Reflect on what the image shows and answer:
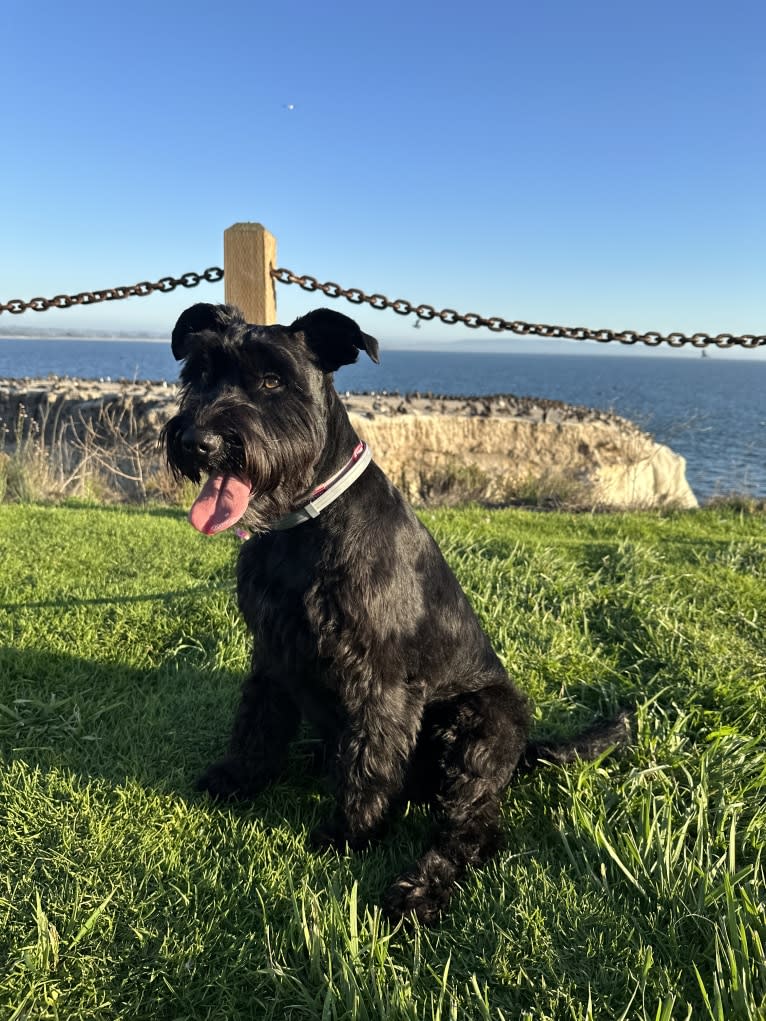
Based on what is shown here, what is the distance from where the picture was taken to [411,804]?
284 cm

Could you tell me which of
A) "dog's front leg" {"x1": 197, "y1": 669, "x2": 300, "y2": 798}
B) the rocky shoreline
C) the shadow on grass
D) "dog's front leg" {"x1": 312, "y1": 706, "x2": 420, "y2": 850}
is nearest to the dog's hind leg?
"dog's front leg" {"x1": 312, "y1": 706, "x2": 420, "y2": 850}

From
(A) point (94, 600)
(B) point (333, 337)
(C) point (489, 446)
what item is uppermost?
(B) point (333, 337)

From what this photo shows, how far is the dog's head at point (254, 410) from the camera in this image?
233 centimetres

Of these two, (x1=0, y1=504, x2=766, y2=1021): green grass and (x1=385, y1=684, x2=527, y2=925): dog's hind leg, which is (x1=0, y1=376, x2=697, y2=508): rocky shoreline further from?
(x1=385, y1=684, x2=527, y2=925): dog's hind leg

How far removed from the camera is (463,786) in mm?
2553

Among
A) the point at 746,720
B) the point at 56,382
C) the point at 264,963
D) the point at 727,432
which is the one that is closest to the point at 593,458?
the point at 746,720

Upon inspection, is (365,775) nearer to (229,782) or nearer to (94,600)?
(229,782)

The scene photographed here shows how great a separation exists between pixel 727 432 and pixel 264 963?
127ft

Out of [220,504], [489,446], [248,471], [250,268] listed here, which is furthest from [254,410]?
[489,446]

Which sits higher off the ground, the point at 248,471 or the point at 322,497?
the point at 248,471

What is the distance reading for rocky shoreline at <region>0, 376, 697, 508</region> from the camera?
10.3 m

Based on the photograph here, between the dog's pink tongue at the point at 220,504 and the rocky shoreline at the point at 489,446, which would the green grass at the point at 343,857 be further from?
the rocky shoreline at the point at 489,446

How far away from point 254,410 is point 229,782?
1594 millimetres

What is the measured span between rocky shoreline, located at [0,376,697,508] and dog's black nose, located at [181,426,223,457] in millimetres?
7524
